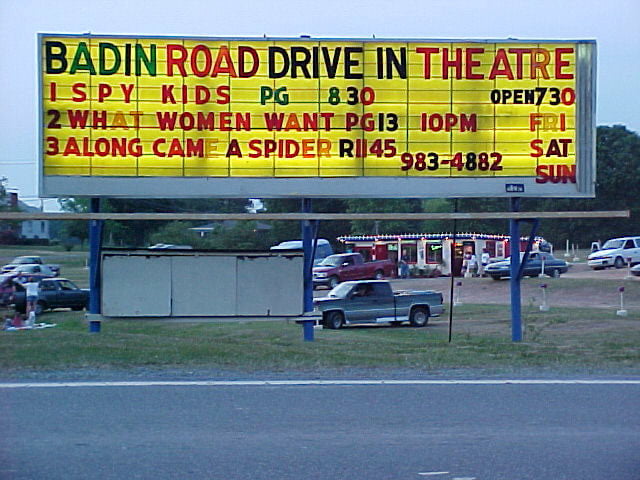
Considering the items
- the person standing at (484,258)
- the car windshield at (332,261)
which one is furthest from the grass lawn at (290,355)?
the person standing at (484,258)

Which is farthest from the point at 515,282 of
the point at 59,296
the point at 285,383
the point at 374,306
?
the point at 59,296

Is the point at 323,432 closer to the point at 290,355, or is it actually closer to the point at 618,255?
the point at 290,355

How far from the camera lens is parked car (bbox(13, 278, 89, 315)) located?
108ft

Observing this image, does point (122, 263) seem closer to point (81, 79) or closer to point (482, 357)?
point (81, 79)

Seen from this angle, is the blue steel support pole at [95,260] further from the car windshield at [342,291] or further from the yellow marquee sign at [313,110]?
the car windshield at [342,291]

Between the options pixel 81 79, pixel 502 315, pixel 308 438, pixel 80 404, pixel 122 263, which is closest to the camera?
pixel 308 438

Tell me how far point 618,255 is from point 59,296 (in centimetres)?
2893

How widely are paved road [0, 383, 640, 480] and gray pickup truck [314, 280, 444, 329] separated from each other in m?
16.9

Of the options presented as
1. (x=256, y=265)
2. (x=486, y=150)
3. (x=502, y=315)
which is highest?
(x=486, y=150)

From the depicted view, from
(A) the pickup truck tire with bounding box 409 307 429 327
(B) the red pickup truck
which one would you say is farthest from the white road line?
(B) the red pickup truck

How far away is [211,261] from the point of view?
1722 cm

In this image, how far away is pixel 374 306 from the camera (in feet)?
92.0

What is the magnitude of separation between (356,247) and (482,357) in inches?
1174

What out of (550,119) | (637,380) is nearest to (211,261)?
(550,119)
